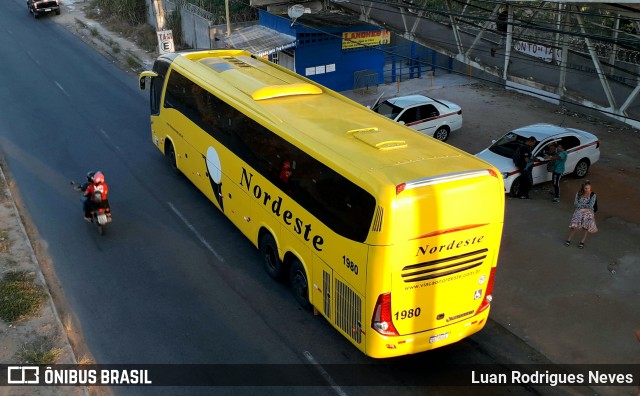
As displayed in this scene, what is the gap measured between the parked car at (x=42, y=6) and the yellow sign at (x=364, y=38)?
2292 centimetres

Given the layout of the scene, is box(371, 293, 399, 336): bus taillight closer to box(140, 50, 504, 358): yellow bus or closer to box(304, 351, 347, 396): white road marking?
box(140, 50, 504, 358): yellow bus

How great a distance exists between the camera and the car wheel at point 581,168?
17.9 metres

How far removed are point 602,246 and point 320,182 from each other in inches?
302

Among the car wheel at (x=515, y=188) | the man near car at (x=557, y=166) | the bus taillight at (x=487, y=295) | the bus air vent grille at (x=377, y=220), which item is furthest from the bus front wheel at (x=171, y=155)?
the man near car at (x=557, y=166)

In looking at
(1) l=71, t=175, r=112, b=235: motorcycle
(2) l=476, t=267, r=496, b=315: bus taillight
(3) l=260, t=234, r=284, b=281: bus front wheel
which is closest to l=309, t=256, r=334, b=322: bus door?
(3) l=260, t=234, r=284, b=281: bus front wheel

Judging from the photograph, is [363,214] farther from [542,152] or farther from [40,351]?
[542,152]

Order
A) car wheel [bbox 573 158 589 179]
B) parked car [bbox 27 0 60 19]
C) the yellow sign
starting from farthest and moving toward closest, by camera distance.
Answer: parked car [bbox 27 0 60 19] < the yellow sign < car wheel [bbox 573 158 589 179]

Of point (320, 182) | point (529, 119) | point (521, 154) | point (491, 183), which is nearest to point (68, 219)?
point (320, 182)

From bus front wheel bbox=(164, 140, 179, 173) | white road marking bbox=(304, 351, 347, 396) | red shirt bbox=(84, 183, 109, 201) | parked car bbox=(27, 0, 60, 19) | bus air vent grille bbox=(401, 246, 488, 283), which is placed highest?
parked car bbox=(27, 0, 60, 19)

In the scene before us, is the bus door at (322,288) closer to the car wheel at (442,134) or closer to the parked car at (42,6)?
the car wheel at (442,134)

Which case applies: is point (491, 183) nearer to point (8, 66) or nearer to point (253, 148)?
point (253, 148)

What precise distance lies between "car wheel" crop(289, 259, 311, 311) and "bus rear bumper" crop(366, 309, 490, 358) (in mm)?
2273

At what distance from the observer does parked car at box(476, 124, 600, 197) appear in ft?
55.3

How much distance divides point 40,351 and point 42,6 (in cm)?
3536
